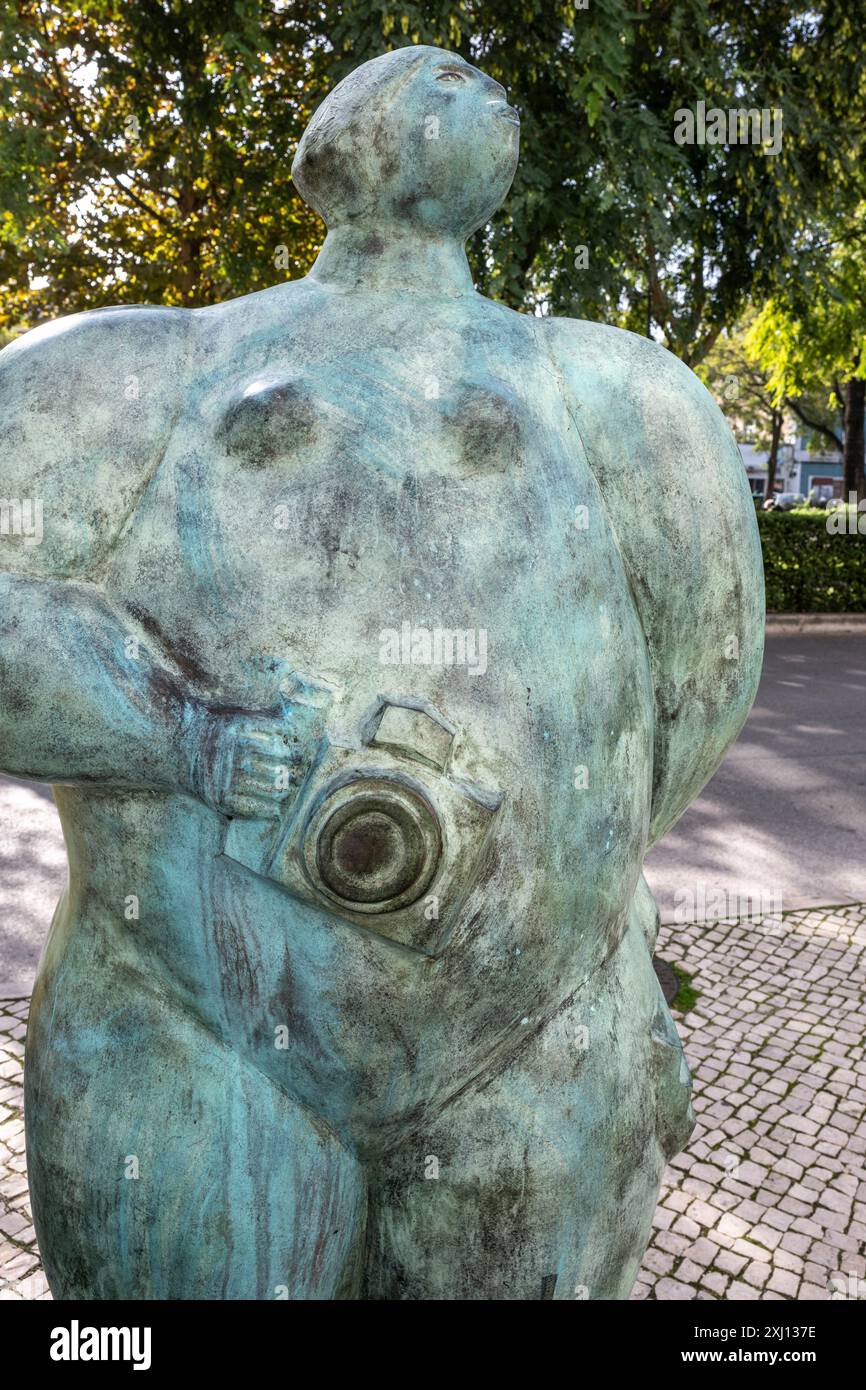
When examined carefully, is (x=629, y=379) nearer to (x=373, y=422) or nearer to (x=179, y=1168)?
(x=373, y=422)

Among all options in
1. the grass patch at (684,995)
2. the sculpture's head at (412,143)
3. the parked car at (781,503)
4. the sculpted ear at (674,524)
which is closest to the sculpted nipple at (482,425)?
the sculpted ear at (674,524)

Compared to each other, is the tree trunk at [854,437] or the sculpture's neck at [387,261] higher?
the tree trunk at [854,437]

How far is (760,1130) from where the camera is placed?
14.4 feet

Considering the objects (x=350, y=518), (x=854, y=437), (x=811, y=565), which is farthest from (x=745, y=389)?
A: (x=350, y=518)

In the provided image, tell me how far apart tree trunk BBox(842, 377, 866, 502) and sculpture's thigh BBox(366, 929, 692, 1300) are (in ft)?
62.0

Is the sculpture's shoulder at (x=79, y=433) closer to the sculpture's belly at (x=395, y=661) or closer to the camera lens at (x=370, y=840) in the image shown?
the sculpture's belly at (x=395, y=661)

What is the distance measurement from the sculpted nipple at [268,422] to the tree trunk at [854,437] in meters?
Answer: 19.1

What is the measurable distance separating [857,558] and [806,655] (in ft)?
11.7

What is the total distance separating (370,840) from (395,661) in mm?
233

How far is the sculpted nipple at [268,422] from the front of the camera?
4.71 ft

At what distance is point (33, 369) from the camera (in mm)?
1503

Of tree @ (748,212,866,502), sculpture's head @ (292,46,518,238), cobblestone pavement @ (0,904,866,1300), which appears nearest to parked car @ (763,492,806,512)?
tree @ (748,212,866,502)

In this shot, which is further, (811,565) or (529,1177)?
(811,565)
